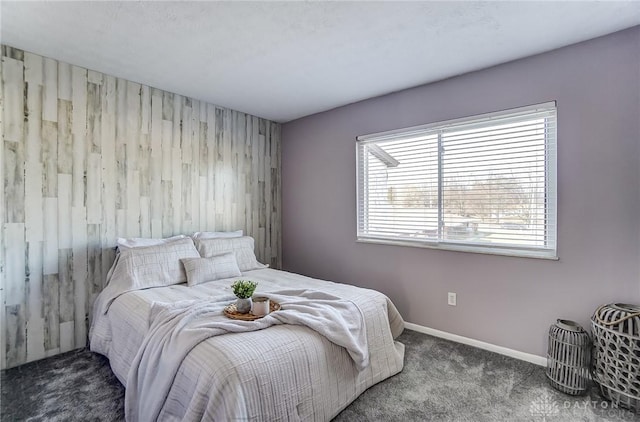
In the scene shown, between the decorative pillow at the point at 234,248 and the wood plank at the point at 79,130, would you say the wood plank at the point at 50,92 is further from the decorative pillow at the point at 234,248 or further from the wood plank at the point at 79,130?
the decorative pillow at the point at 234,248

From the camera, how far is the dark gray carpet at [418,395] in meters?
1.83

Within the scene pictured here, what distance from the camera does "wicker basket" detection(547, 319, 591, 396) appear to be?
6.62 feet

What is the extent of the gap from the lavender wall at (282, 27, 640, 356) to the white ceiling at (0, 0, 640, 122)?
17 centimetres

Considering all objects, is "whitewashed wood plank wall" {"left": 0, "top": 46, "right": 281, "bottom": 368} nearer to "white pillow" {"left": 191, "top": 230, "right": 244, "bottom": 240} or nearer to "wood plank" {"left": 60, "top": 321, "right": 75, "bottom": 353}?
"wood plank" {"left": 60, "top": 321, "right": 75, "bottom": 353}

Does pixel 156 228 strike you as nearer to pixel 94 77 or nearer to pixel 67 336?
pixel 67 336

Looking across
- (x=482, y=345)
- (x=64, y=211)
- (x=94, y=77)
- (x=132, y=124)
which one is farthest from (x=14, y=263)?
(x=482, y=345)

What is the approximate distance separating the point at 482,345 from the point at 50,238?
3.73 m

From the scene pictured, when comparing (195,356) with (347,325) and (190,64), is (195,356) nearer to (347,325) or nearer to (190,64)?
(347,325)

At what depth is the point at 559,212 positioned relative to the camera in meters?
2.33

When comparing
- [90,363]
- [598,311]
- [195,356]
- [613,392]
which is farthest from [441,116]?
[90,363]

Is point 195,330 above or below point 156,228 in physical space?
below

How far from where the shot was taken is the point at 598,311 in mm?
2059

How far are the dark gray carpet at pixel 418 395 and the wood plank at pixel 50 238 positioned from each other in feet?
2.41

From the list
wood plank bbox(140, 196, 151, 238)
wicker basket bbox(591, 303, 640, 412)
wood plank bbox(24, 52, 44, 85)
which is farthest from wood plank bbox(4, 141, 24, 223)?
wicker basket bbox(591, 303, 640, 412)
